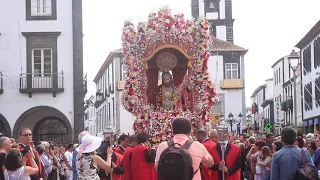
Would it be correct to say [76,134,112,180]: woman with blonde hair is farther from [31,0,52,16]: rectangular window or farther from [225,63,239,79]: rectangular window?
[225,63,239,79]: rectangular window

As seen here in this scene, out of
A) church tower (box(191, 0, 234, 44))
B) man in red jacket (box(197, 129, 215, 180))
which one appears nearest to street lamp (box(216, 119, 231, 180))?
man in red jacket (box(197, 129, 215, 180))

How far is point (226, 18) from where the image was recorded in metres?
71.5

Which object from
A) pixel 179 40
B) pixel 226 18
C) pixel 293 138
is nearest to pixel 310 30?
pixel 226 18

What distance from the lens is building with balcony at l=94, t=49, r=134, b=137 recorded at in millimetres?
61562

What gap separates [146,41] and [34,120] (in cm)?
1620

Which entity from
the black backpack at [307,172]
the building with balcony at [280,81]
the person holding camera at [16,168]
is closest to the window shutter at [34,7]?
the person holding camera at [16,168]

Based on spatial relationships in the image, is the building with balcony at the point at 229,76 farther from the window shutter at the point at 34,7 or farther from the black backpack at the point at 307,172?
the black backpack at the point at 307,172

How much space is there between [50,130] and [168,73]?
15389 mm

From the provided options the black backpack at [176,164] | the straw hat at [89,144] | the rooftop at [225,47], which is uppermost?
the rooftop at [225,47]

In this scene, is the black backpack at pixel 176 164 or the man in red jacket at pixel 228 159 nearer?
the black backpack at pixel 176 164

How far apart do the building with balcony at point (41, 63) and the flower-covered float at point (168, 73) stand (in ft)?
40.4

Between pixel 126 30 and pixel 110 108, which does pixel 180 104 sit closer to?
pixel 126 30

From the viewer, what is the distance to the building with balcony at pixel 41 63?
33.2m

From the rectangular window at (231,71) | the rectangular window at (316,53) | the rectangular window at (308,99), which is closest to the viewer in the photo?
the rectangular window at (316,53)
